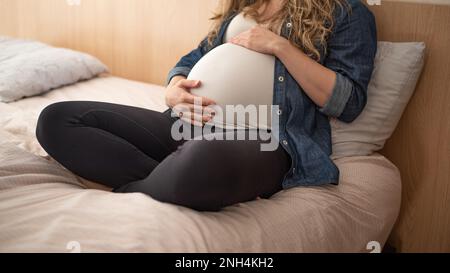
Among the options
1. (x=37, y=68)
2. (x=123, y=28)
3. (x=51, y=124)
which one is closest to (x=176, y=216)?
(x=51, y=124)

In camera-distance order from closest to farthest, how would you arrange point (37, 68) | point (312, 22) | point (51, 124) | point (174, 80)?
1. point (51, 124)
2. point (312, 22)
3. point (174, 80)
4. point (37, 68)

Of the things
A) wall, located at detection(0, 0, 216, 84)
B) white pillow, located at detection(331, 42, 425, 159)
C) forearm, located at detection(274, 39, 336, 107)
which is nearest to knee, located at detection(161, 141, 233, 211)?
forearm, located at detection(274, 39, 336, 107)

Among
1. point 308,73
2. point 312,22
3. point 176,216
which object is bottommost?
point 176,216

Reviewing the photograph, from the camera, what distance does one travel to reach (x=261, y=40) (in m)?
1.23

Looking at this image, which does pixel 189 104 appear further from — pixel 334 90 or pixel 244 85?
pixel 334 90

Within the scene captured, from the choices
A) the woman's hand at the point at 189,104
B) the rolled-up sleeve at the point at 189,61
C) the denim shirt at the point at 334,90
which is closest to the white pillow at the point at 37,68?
the rolled-up sleeve at the point at 189,61

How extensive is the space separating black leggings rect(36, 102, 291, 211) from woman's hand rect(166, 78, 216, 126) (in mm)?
41

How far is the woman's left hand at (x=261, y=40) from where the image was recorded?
121 centimetres

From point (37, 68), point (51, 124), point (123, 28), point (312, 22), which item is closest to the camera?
point (51, 124)

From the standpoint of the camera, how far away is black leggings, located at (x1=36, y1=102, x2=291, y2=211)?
951mm

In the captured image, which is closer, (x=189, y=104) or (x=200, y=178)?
(x=200, y=178)

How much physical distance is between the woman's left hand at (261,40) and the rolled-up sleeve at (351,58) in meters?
0.14

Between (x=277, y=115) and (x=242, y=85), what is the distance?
112 mm

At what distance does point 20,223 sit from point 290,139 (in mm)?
612
